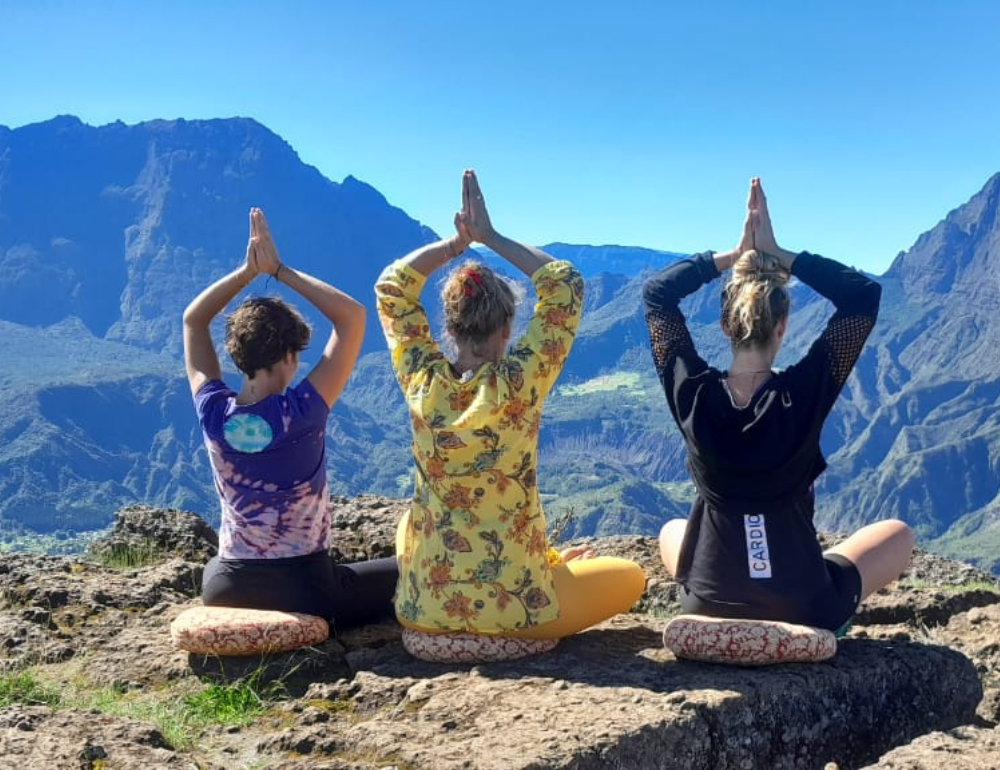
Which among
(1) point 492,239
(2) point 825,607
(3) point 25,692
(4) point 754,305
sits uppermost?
(1) point 492,239

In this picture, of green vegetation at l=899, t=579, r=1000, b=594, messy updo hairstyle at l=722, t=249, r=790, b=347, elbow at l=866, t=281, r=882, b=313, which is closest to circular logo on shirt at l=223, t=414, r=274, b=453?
messy updo hairstyle at l=722, t=249, r=790, b=347

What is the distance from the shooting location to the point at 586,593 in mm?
6656

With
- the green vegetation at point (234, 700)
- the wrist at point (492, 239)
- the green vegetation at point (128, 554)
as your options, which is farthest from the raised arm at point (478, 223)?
the green vegetation at point (128, 554)

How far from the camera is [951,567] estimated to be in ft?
36.6

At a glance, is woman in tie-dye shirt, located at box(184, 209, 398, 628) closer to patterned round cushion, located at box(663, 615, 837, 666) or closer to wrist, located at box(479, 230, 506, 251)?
wrist, located at box(479, 230, 506, 251)

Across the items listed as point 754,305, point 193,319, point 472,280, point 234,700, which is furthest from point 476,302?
point 234,700

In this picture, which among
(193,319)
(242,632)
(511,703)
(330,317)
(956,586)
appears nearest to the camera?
(511,703)

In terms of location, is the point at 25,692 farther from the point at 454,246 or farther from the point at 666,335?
the point at 666,335

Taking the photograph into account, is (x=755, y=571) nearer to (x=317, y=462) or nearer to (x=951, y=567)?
(x=317, y=462)

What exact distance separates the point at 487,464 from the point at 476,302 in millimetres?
991

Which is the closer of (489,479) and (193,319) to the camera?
(489,479)

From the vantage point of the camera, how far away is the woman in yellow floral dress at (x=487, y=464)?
6348mm

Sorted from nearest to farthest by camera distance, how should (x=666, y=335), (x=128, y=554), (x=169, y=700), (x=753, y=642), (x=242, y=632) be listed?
1. (x=753, y=642)
2. (x=169, y=700)
3. (x=242, y=632)
4. (x=666, y=335)
5. (x=128, y=554)

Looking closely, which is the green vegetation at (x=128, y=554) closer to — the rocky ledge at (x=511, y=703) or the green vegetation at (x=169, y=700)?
the rocky ledge at (x=511, y=703)
